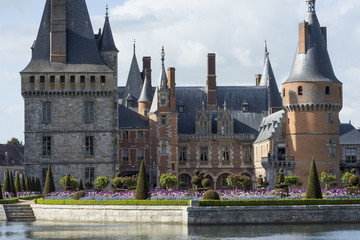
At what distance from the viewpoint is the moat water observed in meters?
43.4

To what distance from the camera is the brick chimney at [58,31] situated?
73938mm

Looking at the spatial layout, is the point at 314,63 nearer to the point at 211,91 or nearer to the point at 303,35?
the point at 303,35

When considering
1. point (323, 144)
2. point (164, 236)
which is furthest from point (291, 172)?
point (164, 236)

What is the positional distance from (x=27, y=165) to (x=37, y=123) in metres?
3.52

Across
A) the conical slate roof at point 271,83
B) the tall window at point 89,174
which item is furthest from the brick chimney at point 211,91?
the tall window at point 89,174

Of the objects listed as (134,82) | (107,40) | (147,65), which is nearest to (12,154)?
(134,82)

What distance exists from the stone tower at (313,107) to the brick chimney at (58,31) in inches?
743

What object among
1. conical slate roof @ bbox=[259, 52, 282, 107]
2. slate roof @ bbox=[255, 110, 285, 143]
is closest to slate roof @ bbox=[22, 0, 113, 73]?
slate roof @ bbox=[255, 110, 285, 143]

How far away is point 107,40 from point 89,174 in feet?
39.0

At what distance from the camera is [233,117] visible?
8688cm

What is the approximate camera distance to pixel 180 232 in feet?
149

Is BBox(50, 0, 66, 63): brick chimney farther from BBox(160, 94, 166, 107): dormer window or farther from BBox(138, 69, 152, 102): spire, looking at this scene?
BBox(138, 69, 152, 102): spire

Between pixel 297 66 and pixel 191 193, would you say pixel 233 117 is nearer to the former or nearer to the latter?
pixel 297 66

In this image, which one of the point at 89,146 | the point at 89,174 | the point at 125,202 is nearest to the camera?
the point at 125,202
